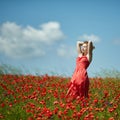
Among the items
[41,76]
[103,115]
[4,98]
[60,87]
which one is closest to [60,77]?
[41,76]

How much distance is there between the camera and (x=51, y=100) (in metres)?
9.80

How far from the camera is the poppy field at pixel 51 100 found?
7.23 meters

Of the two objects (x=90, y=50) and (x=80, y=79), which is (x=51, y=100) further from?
(x=90, y=50)

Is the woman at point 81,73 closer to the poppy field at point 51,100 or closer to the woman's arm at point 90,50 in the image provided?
the woman's arm at point 90,50

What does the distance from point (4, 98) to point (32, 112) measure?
3.25m

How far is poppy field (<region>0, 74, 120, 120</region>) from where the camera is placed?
7227 millimetres

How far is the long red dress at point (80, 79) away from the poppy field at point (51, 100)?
0.38 meters

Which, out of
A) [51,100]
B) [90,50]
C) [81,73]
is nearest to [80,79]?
[81,73]

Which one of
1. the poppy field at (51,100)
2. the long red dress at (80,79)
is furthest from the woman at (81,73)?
the poppy field at (51,100)

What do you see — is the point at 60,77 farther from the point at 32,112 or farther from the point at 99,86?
the point at 32,112

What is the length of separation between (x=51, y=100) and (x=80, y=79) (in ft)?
3.31

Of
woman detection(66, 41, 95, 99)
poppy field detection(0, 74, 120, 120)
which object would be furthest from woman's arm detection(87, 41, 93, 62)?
poppy field detection(0, 74, 120, 120)

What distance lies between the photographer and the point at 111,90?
38.6ft

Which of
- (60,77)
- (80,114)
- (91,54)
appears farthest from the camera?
(60,77)
